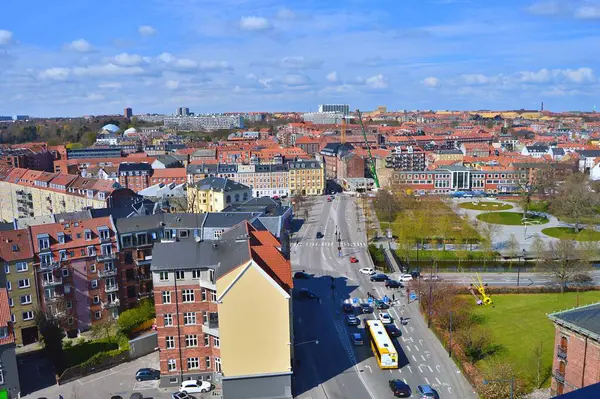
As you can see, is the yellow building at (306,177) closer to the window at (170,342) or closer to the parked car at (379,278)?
the parked car at (379,278)

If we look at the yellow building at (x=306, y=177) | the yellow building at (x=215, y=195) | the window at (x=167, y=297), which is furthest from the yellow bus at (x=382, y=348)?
the yellow building at (x=306, y=177)

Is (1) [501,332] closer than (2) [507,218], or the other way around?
(1) [501,332]

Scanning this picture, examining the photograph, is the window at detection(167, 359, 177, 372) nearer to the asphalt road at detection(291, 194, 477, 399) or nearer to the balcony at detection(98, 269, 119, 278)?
the asphalt road at detection(291, 194, 477, 399)

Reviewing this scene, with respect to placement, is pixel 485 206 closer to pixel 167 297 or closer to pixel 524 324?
pixel 524 324

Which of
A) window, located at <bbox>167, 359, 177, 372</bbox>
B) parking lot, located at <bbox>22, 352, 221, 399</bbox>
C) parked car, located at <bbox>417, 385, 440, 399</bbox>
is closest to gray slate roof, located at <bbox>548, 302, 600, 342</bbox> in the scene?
parked car, located at <bbox>417, 385, 440, 399</bbox>

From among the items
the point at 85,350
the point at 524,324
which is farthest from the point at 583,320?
the point at 85,350

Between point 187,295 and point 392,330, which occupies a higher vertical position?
point 187,295

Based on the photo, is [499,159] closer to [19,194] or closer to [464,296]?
[464,296]
